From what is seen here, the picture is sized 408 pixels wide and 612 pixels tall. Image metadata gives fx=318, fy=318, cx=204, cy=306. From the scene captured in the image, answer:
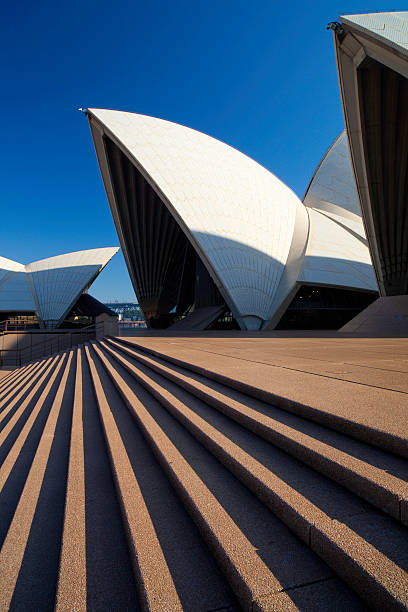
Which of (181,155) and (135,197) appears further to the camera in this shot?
(135,197)

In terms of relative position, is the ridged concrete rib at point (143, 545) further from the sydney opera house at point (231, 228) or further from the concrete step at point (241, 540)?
the sydney opera house at point (231, 228)

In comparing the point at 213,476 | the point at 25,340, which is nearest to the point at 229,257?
the point at 25,340

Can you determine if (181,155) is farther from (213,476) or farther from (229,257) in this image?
(213,476)

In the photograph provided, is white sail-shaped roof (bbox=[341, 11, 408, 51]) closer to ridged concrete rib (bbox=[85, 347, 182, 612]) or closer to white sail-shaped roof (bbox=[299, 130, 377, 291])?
white sail-shaped roof (bbox=[299, 130, 377, 291])

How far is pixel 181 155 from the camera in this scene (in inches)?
941

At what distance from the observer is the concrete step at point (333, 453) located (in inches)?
58.3

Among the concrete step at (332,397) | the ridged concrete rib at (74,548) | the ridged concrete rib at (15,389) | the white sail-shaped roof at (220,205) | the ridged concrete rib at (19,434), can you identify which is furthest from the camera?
the white sail-shaped roof at (220,205)

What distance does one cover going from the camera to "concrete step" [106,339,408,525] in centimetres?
148

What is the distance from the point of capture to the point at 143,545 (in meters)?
1.64

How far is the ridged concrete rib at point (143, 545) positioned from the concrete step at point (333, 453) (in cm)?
96

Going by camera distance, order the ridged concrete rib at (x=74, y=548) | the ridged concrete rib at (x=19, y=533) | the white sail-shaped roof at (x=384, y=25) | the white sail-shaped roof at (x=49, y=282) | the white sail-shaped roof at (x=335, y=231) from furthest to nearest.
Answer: the white sail-shaped roof at (x=49, y=282)
the white sail-shaped roof at (x=335, y=231)
the white sail-shaped roof at (x=384, y=25)
the ridged concrete rib at (x=19, y=533)
the ridged concrete rib at (x=74, y=548)

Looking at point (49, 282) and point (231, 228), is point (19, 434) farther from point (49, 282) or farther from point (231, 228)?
point (49, 282)

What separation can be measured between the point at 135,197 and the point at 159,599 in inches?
1158

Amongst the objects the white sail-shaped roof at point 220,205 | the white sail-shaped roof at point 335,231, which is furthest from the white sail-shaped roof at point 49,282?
the white sail-shaped roof at point 335,231
